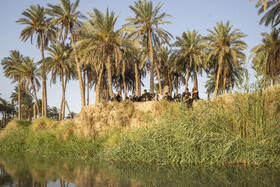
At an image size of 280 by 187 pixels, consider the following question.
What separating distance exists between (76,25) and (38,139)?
49.1 feet

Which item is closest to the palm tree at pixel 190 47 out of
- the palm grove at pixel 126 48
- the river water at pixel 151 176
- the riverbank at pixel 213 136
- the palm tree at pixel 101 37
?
the palm grove at pixel 126 48

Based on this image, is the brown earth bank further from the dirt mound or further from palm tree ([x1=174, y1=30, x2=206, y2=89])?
palm tree ([x1=174, y1=30, x2=206, y2=89])

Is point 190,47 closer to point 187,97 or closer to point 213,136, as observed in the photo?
point 187,97

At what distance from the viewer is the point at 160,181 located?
22.1ft

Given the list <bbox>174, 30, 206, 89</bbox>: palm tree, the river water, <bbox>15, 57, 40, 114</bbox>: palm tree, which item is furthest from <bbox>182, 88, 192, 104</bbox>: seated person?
<bbox>15, 57, 40, 114</bbox>: palm tree

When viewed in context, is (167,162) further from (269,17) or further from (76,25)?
(76,25)

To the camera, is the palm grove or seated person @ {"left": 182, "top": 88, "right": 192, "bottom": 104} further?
the palm grove

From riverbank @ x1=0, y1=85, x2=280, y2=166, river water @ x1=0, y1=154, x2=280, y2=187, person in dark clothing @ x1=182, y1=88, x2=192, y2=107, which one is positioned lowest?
river water @ x1=0, y1=154, x2=280, y2=187

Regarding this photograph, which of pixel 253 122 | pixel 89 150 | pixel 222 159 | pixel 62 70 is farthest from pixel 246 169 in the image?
pixel 62 70

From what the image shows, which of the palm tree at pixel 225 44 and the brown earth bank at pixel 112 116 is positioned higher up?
the palm tree at pixel 225 44

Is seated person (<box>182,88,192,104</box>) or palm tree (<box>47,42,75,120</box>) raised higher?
palm tree (<box>47,42,75,120</box>)

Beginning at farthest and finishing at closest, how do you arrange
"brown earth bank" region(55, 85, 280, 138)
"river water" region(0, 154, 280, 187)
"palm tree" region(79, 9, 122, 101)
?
"palm tree" region(79, 9, 122, 101), "brown earth bank" region(55, 85, 280, 138), "river water" region(0, 154, 280, 187)

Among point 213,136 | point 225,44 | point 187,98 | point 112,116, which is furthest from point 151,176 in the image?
point 225,44

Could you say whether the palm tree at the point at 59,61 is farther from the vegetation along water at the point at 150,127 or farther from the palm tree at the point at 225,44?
the palm tree at the point at 225,44
